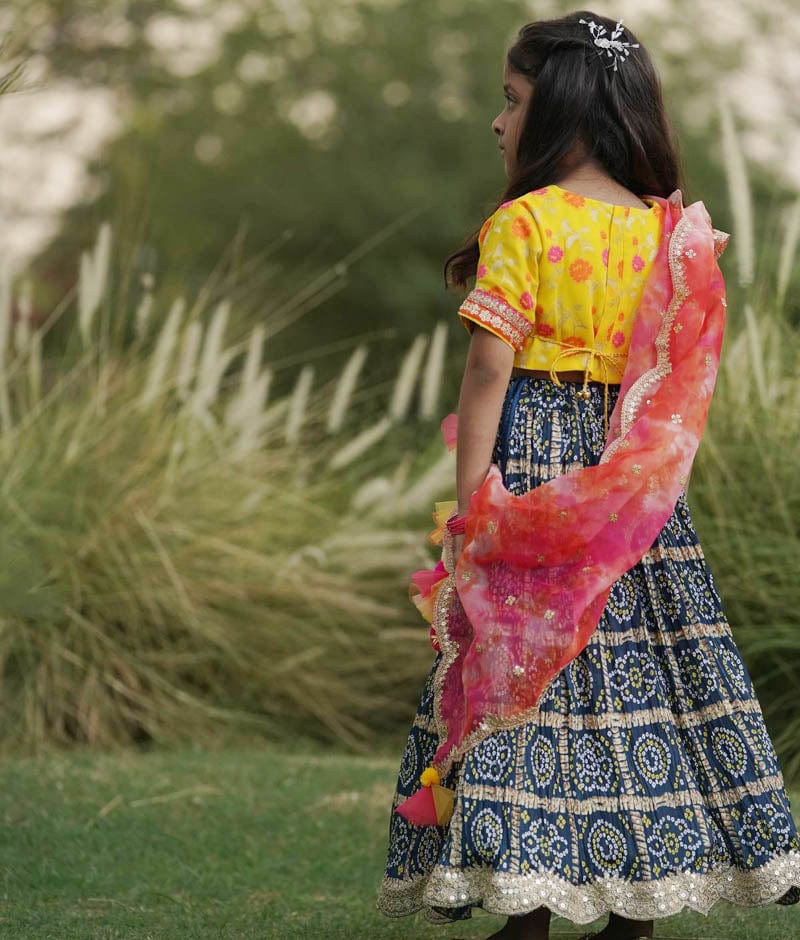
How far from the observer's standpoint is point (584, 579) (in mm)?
2420

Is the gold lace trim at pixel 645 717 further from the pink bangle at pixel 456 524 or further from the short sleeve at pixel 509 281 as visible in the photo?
the short sleeve at pixel 509 281

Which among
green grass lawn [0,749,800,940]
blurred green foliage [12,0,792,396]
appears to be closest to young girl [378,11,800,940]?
green grass lawn [0,749,800,940]

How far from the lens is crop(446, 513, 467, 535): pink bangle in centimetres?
250

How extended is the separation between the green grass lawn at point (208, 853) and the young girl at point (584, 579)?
0.60m

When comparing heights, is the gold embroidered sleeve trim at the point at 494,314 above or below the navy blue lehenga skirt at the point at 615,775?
above

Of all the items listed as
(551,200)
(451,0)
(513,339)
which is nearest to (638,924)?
(513,339)

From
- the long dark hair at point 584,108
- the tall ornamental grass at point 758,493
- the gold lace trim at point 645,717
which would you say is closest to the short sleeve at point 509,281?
the long dark hair at point 584,108

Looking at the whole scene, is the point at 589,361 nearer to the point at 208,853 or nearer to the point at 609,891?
the point at 609,891

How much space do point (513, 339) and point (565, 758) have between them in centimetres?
70

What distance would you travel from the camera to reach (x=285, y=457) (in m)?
6.30

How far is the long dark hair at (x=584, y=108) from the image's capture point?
8.35ft

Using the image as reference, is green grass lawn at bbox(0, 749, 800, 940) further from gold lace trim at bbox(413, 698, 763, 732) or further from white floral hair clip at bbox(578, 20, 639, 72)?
white floral hair clip at bbox(578, 20, 639, 72)

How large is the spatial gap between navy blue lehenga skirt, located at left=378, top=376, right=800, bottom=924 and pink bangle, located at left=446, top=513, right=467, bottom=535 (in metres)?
0.10

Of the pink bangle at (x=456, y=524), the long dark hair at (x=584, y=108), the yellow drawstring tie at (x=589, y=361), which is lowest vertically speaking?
the pink bangle at (x=456, y=524)
